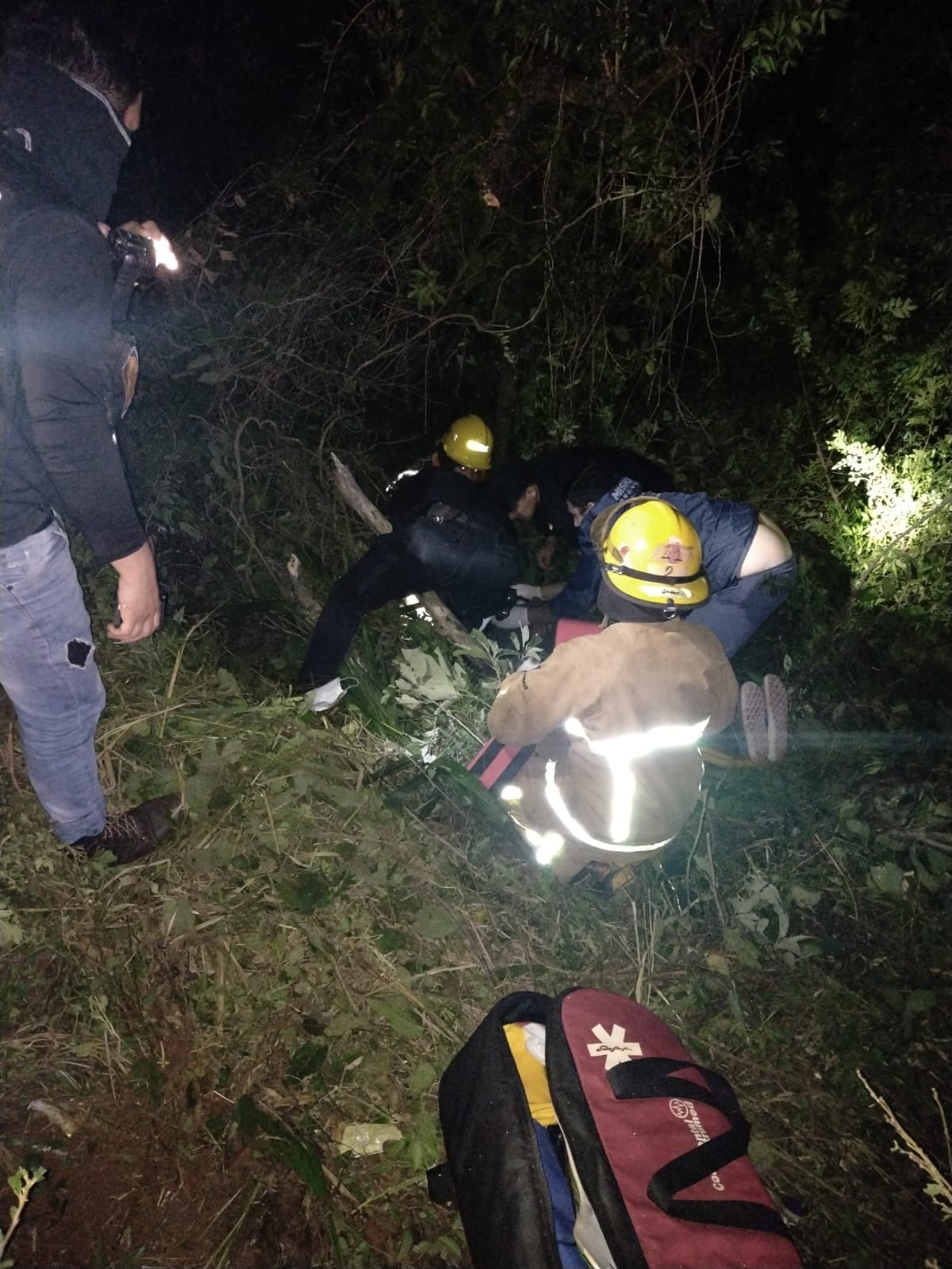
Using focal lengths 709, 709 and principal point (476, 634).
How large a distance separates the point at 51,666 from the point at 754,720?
2.91 m

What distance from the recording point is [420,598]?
159 inches

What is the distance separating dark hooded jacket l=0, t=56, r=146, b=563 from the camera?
152cm

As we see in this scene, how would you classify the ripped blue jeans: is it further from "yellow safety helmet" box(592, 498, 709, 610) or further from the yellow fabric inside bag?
"yellow safety helmet" box(592, 498, 709, 610)

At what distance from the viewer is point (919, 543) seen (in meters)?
4.05

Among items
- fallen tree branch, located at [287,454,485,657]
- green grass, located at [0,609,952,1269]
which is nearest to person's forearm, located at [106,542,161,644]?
green grass, located at [0,609,952,1269]

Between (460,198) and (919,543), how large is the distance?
11.3 feet

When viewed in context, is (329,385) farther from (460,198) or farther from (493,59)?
(493,59)

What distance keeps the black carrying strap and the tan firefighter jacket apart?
0.86 meters

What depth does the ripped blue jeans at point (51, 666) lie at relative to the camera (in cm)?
181

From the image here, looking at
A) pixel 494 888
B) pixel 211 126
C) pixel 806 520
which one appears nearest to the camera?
pixel 494 888

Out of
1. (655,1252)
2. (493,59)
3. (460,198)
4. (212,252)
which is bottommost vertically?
(655,1252)

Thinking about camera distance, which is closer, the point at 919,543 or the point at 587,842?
the point at 587,842

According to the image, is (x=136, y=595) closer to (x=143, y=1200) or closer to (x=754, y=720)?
(x=143, y=1200)

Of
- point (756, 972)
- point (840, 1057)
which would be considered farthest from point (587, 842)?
point (840, 1057)
